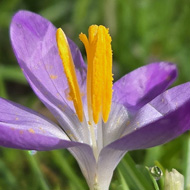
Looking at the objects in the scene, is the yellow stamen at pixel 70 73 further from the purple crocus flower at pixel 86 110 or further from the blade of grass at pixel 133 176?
the blade of grass at pixel 133 176

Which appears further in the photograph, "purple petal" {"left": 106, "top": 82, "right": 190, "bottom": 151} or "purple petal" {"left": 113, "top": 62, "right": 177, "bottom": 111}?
"purple petal" {"left": 113, "top": 62, "right": 177, "bottom": 111}

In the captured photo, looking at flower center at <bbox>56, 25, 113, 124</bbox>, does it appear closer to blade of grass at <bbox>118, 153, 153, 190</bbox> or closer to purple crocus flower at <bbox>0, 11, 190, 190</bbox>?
purple crocus flower at <bbox>0, 11, 190, 190</bbox>

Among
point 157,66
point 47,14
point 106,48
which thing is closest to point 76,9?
point 47,14

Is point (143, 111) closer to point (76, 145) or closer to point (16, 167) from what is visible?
point (76, 145)

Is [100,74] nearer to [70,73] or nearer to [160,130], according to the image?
[70,73]

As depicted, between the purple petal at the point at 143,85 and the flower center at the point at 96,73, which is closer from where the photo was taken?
the flower center at the point at 96,73

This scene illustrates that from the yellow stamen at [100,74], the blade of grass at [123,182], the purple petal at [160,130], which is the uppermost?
the yellow stamen at [100,74]

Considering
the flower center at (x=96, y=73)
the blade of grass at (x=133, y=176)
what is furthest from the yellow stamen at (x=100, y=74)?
the blade of grass at (x=133, y=176)

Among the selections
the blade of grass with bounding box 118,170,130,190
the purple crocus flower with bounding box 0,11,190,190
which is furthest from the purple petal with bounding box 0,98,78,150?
the blade of grass with bounding box 118,170,130,190

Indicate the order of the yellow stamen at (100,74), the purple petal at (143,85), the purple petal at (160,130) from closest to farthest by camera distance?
the purple petal at (160,130) → the yellow stamen at (100,74) → the purple petal at (143,85)
